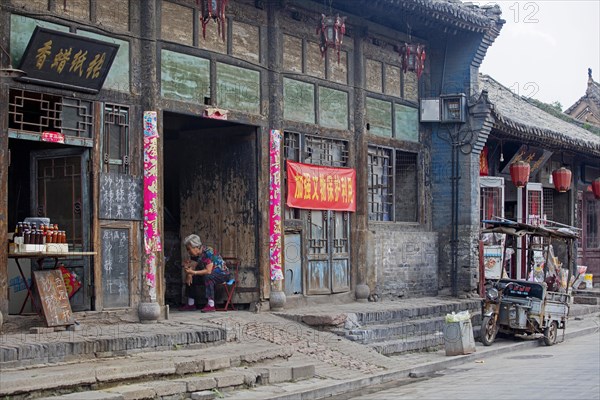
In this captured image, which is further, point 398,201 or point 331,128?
point 398,201

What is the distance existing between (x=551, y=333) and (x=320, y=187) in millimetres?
5320

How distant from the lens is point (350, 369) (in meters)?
14.3

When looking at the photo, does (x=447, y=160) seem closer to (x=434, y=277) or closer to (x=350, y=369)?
(x=434, y=277)

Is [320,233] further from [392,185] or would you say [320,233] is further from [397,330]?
[392,185]

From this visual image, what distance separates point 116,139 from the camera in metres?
14.3

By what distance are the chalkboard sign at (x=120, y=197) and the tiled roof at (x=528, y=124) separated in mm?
9954

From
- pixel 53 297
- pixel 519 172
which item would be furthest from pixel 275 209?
pixel 519 172

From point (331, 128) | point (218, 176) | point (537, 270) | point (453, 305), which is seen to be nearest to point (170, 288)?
point (218, 176)

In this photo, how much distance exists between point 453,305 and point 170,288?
597 centimetres

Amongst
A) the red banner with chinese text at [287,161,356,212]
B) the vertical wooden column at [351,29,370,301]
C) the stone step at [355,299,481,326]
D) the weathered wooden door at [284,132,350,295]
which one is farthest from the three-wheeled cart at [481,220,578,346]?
the red banner with chinese text at [287,161,356,212]

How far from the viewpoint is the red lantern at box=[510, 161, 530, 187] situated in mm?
24031

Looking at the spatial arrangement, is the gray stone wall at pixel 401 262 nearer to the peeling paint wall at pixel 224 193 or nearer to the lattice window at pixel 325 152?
the lattice window at pixel 325 152

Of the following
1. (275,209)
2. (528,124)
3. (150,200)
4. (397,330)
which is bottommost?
(397,330)

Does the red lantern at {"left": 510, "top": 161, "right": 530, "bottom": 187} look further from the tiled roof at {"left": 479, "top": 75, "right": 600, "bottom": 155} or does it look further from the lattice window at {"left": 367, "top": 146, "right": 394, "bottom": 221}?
the lattice window at {"left": 367, "top": 146, "right": 394, "bottom": 221}
